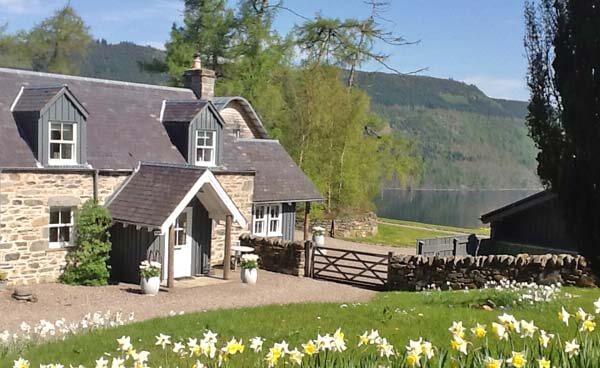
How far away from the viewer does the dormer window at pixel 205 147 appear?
22750 mm

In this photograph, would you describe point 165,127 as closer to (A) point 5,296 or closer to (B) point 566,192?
(A) point 5,296

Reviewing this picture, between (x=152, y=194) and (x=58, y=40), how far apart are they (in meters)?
34.6

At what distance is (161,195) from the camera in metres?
19.0

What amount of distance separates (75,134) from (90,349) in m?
10.8

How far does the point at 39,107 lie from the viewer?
717 inches

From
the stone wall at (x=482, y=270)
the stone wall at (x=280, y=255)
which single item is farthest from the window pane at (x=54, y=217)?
the stone wall at (x=482, y=270)

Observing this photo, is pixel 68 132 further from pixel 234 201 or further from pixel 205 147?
pixel 234 201

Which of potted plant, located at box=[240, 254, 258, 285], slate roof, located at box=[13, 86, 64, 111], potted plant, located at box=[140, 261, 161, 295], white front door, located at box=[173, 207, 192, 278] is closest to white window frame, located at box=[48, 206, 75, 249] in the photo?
potted plant, located at box=[140, 261, 161, 295]

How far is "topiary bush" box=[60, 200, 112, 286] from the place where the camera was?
18.7 meters

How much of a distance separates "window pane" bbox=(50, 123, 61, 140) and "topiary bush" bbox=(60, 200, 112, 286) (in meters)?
2.10

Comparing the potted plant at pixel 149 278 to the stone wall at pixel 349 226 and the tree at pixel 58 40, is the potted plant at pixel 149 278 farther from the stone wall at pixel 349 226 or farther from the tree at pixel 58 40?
the tree at pixel 58 40

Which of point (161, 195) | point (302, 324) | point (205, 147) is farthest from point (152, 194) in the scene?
point (302, 324)

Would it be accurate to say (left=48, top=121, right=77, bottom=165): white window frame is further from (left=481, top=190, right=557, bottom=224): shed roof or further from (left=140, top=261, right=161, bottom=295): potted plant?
(left=481, top=190, right=557, bottom=224): shed roof

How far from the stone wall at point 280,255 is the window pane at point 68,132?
7.65 meters
